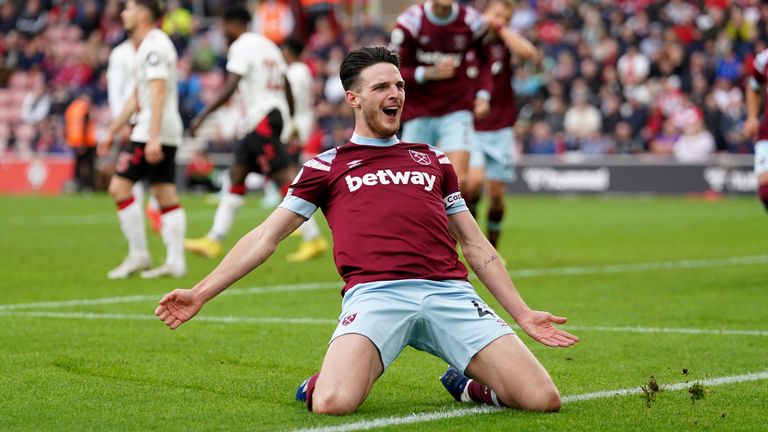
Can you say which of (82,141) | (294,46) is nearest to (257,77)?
(294,46)

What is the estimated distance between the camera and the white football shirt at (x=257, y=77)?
13.8m

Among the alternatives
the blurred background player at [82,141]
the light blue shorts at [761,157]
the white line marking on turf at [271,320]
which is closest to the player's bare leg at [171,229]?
the white line marking on turf at [271,320]

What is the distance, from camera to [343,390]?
5.63 m

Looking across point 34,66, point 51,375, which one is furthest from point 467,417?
point 34,66

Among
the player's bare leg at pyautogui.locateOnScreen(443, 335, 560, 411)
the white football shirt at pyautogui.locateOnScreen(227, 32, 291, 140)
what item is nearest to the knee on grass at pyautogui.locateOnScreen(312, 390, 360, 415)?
the player's bare leg at pyautogui.locateOnScreen(443, 335, 560, 411)

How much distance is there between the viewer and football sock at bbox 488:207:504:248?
13.2 m

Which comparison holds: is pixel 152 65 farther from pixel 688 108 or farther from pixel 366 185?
pixel 688 108

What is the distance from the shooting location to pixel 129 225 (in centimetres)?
1184

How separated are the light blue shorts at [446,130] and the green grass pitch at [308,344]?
1.37 meters

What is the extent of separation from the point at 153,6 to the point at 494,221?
13.1 feet

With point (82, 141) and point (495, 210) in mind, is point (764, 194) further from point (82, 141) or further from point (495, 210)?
point (82, 141)

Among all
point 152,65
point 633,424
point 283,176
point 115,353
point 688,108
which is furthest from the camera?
point 688,108

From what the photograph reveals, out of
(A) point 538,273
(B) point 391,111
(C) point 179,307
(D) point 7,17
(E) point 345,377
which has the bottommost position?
(A) point 538,273

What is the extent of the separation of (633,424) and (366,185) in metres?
1.62
